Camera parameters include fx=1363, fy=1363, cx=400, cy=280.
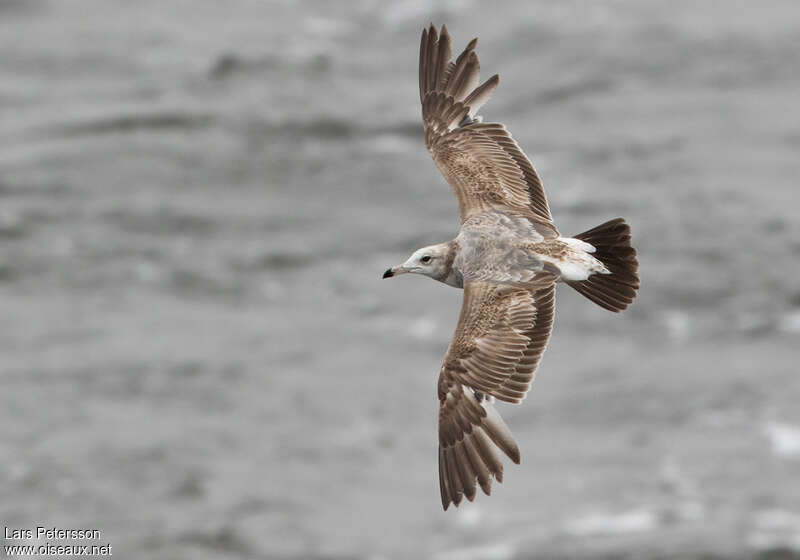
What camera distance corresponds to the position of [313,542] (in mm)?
26297

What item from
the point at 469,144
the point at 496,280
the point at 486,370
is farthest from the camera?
the point at 469,144

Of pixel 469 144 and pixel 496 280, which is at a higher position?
pixel 469 144

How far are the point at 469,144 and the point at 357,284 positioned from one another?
23.1 meters

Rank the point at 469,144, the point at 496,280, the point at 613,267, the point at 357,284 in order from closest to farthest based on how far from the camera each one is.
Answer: the point at 496,280, the point at 613,267, the point at 469,144, the point at 357,284

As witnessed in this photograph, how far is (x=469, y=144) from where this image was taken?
38.9 ft

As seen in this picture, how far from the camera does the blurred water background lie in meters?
27.0

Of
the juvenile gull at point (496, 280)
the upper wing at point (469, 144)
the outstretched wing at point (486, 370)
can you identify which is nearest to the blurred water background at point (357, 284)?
the upper wing at point (469, 144)

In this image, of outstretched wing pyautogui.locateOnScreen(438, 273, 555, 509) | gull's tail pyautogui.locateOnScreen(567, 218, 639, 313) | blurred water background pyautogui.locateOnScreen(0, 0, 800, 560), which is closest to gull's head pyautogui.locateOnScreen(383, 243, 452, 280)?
outstretched wing pyautogui.locateOnScreen(438, 273, 555, 509)

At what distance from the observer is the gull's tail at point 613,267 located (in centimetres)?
1063

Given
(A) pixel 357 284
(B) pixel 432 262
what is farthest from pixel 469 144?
(A) pixel 357 284

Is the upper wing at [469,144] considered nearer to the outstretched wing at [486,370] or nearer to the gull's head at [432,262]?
the gull's head at [432,262]

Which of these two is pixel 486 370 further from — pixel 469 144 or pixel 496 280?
pixel 469 144

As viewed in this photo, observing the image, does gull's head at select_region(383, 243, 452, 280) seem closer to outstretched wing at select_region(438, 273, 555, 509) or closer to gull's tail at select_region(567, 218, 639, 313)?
outstretched wing at select_region(438, 273, 555, 509)

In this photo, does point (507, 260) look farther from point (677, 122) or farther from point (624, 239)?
point (677, 122)
